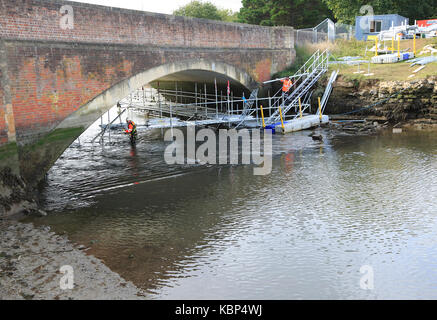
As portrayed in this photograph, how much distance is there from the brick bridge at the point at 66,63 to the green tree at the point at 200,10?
135 feet

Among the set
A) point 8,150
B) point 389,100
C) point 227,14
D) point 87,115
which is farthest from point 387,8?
point 8,150

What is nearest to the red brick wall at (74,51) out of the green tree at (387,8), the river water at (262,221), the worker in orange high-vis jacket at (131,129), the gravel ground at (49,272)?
the river water at (262,221)

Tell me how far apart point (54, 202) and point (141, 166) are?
4605mm

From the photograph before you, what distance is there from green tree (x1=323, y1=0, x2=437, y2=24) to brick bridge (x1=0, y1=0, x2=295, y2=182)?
84.2 feet

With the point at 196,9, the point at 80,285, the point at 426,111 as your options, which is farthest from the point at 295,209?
the point at 196,9

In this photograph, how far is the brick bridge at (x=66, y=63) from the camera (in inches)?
512

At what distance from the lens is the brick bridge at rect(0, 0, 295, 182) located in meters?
13.0

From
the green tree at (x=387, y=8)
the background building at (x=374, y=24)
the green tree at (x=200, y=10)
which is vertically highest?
the green tree at (x=200, y=10)

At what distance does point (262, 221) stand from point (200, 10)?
54.5 metres

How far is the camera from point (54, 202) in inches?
502

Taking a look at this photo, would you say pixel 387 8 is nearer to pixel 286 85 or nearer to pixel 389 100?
pixel 389 100

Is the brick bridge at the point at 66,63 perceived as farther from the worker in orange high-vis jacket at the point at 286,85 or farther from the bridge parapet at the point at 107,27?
the worker in orange high-vis jacket at the point at 286,85

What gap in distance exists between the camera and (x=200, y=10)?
198 ft

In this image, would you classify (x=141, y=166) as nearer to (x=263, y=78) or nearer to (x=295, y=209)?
(x=295, y=209)
